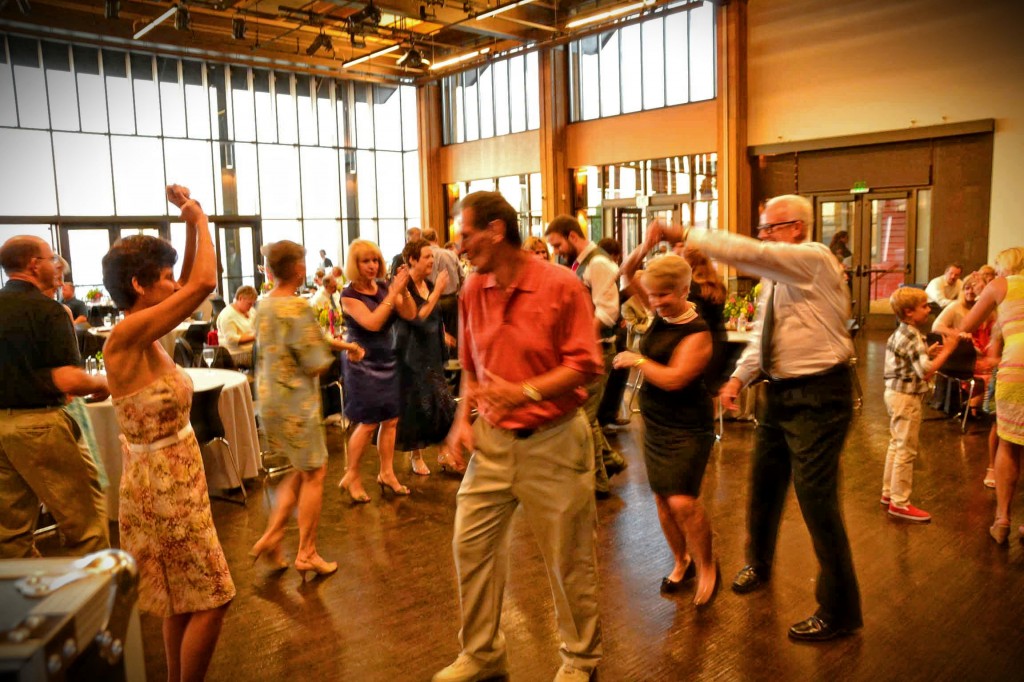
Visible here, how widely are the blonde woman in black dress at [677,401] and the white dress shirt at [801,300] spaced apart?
321mm

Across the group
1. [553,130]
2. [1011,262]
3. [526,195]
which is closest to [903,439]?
[1011,262]

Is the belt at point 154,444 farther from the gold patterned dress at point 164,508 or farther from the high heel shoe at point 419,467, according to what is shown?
the high heel shoe at point 419,467

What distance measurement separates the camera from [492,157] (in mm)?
19875

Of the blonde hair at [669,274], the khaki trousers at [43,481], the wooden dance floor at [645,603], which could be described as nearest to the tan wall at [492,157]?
the wooden dance floor at [645,603]

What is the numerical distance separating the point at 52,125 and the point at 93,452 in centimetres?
1713

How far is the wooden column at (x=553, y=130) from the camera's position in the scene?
698 inches

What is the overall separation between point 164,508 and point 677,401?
200 cm

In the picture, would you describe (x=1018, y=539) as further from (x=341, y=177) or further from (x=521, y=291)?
(x=341, y=177)

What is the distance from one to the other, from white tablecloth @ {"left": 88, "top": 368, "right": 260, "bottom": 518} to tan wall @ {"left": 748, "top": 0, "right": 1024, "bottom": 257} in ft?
37.7

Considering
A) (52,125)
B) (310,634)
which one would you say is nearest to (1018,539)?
(310,634)

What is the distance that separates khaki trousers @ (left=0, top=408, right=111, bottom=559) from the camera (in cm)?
307

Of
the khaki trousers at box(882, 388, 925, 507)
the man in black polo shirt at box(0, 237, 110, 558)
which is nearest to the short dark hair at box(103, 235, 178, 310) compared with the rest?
the man in black polo shirt at box(0, 237, 110, 558)

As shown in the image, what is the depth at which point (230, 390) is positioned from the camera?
17.3 feet

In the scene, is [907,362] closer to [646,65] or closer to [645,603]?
[645,603]
